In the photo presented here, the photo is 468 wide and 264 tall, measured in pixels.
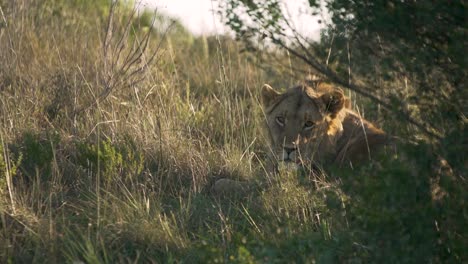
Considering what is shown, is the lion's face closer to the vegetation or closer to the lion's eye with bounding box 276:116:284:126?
the lion's eye with bounding box 276:116:284:126

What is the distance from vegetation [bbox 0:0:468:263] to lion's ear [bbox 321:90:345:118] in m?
0.52

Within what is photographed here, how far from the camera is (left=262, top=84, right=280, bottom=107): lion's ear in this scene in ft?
22.3

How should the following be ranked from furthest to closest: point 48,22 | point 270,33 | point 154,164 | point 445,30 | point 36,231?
point 48,22 → point 154,164 → point 36,231 → point 270,33 → point 445,30

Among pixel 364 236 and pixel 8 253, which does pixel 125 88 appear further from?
pixel 364 236

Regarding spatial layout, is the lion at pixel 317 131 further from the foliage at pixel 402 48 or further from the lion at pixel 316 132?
the foliage at pixel 402 48

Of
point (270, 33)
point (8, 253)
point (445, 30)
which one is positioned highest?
point (445, 30)

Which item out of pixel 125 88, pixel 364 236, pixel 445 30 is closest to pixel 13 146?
pixel 125 88

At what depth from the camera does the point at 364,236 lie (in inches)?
180

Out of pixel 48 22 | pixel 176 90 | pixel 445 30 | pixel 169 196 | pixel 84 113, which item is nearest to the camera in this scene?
pixel 445 30

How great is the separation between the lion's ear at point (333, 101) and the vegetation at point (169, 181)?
52 cm

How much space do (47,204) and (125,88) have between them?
230cm

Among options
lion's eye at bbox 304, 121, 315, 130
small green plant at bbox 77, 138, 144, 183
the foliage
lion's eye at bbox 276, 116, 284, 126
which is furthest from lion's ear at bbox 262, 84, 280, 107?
the foliage

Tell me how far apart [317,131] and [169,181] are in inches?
47.5

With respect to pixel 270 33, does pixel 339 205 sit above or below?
below
